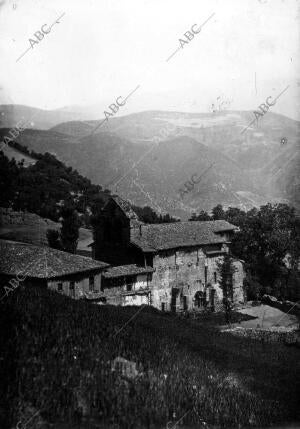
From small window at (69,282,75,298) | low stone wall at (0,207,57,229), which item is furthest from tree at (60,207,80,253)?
small window at (69,282,75,298)

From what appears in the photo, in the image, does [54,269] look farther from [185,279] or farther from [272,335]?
[185,279]

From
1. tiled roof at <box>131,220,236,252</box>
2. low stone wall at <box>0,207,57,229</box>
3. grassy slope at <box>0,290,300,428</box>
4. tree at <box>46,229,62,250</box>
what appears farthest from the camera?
low stone wall at <box>0,207,57,229</box>

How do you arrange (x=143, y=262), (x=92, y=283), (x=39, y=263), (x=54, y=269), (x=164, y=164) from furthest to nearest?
1. (x=164, y=164)
2. (x=143, y=262)
3. (x=92, y=283)
4. (x=39, y=263)
5. (x=54, y=269)

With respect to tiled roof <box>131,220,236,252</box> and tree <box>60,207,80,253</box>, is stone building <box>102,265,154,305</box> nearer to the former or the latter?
tiled roof <box>131,220,236,252</box>

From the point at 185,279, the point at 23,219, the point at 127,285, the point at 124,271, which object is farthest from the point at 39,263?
the point at 23,219

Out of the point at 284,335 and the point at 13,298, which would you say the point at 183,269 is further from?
the point at 13,298

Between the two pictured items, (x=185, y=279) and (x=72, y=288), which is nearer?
(x=72, y=288)

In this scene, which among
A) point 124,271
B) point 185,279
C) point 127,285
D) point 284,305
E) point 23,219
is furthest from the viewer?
point 23,219

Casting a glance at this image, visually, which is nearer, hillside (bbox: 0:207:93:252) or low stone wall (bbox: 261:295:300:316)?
low stone wall (bbox: 261:295:300:316)
